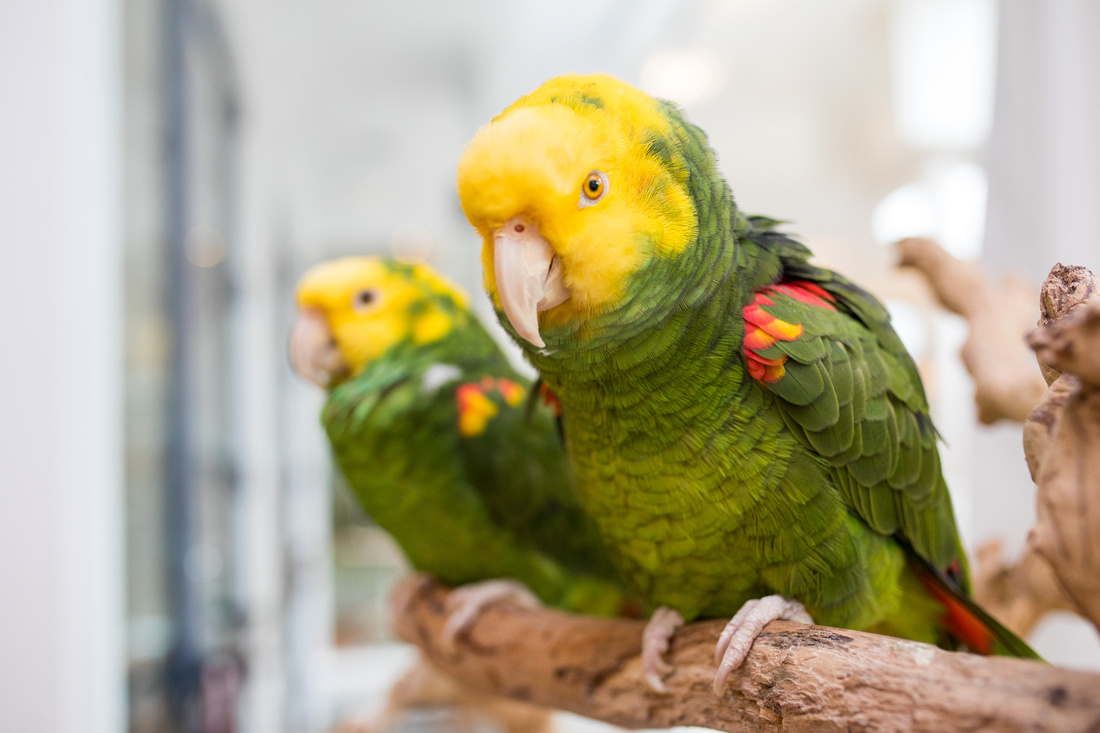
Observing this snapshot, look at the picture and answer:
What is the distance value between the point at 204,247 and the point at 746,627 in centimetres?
255

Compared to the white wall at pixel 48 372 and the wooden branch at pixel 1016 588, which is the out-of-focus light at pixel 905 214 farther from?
the white wall at pixel 48 372

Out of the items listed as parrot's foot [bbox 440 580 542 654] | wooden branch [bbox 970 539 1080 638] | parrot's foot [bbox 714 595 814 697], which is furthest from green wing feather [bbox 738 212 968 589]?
parrot's foot [bbox 440 580 542 654]

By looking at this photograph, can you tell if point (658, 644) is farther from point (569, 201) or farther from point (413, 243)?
point (413, 243)

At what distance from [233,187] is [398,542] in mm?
2456

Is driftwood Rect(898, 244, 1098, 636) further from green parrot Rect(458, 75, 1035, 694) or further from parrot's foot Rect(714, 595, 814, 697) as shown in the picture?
parrot's foot Rect(714, 595, 814, 697)

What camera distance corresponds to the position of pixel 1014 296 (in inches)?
40.7

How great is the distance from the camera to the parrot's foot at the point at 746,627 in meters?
0.64

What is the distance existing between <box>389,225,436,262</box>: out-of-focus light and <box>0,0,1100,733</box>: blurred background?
21 cm

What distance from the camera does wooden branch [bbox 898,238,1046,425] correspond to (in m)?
0.95

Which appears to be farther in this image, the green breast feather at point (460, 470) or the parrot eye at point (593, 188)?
the green breast feather at point (460, 470)

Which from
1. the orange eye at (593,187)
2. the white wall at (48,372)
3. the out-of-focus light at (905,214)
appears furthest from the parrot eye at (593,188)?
the out-of-focus light at (905,214)

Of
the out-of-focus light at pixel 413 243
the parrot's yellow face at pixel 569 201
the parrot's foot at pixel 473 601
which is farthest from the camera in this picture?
the out-of-focus light at pixel 413 243

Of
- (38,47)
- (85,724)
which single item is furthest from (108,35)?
(85,724)

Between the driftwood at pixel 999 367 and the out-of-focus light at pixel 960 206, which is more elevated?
the out-of-focus light at pixel 960 206
